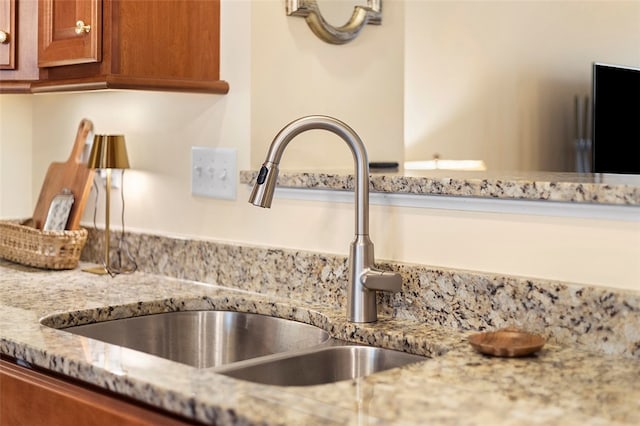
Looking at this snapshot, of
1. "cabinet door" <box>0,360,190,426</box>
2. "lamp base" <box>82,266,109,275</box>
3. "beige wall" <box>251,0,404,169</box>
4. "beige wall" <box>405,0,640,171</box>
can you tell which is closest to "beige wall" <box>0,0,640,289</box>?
"beige wall" <box>251,0,404,169</box>

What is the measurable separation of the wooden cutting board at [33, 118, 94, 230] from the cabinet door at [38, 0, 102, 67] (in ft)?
1.05

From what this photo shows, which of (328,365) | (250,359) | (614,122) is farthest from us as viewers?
(614,122)

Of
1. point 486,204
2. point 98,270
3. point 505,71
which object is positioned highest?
point 505,71

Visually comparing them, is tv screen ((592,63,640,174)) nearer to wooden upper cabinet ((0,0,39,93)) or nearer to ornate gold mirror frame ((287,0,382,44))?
ornate gold mirror frame ((287,0,382,44))

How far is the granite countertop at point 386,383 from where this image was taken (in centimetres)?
100

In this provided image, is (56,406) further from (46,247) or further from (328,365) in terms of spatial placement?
(46,247)

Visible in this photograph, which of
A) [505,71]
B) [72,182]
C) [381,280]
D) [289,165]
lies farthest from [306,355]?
[505,71]

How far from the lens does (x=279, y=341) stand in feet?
5.50

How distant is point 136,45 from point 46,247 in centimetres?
59

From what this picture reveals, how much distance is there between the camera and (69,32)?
1.93 meters

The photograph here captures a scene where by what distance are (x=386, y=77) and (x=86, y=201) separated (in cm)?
86

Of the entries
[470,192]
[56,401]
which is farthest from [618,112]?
[56,401]

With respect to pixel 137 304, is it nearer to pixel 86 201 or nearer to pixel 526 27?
pixel 86 201

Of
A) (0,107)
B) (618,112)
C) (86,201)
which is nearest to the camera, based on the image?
(86,201)
